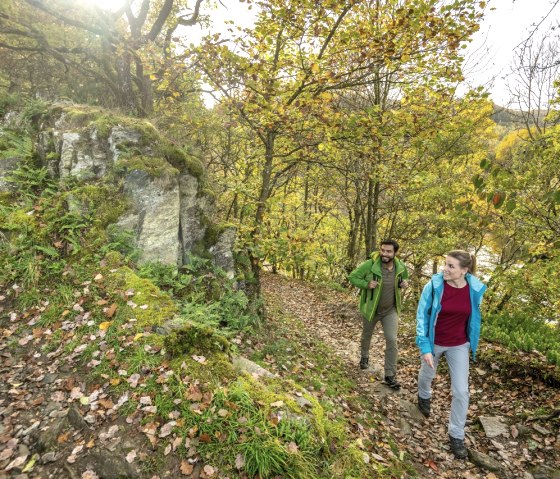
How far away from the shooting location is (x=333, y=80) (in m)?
6.43

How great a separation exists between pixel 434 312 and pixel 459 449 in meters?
1.94

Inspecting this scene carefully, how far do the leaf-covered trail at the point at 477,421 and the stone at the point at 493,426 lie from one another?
0.02m

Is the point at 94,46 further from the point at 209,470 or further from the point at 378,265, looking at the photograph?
the point at 209,470

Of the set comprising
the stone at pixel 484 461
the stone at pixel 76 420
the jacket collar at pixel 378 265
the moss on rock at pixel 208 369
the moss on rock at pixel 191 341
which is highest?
the jacket collar at pixel 378 265

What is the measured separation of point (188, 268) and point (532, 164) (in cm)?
1007

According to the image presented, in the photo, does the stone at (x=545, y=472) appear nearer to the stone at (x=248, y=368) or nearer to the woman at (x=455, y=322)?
the woman at (x=455, y=322)

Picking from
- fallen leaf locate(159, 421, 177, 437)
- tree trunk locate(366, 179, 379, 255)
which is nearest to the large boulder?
fallen leaf locate(159, 421, 177, 437)

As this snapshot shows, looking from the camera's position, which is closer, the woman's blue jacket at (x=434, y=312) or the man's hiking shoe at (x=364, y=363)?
the woman's blue jacket at (x=434, y=312)

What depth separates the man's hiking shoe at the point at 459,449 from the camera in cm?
449

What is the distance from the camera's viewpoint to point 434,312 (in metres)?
4.56

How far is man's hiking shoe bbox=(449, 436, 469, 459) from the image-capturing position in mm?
4488

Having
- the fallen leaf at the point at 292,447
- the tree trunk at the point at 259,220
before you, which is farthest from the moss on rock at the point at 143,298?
the tree trunk at the point at 259,220

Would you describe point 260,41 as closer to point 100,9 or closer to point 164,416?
point 100,9

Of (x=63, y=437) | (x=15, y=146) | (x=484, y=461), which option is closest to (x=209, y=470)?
(x=63, y=437)
